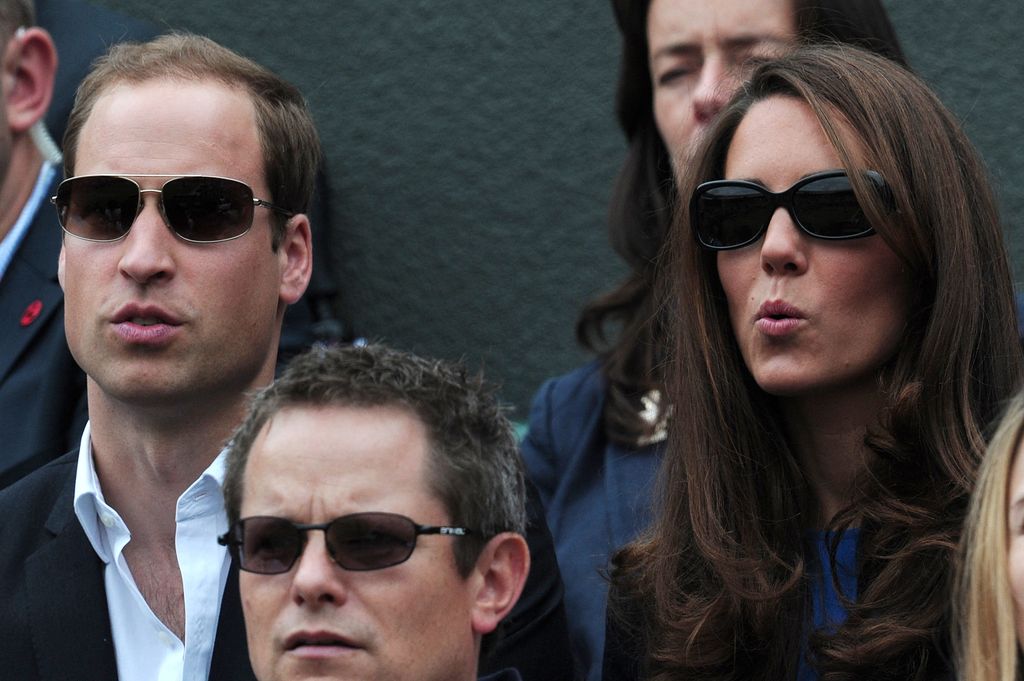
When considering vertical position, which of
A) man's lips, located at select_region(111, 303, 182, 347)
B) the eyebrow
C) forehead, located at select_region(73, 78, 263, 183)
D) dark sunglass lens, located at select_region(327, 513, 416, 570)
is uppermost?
the eyebrow

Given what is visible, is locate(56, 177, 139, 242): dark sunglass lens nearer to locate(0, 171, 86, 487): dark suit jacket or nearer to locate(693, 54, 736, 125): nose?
locate(0, 171, 86, 487): dark suit jacket

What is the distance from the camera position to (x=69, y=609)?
3064 mm

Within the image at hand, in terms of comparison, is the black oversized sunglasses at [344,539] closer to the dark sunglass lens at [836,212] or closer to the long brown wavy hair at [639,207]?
the dark sunglass lens at [836,212]

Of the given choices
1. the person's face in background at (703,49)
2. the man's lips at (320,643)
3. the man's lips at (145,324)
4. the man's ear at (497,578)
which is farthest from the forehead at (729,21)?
the man's lips at (320,643)

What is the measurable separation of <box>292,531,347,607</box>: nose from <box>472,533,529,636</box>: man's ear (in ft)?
0.82

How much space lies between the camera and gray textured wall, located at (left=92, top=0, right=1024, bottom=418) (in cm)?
524

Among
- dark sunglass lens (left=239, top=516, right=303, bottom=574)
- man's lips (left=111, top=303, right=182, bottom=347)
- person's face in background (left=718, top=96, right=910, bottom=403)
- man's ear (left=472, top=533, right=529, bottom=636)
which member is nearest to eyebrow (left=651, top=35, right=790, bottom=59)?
person's face in background (left=718, top=96, right=910, bottom=403)

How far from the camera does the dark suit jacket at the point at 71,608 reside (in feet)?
9.92

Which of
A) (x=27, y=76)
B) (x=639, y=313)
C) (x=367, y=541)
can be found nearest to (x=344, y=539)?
(x=367, y=541)

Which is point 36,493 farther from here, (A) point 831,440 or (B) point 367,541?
(A) point 831,440

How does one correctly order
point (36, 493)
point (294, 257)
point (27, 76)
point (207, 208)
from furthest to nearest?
1. point (27, 76)
2. point (294, 257)
3. point (36, 493)
4. point (207, 208)

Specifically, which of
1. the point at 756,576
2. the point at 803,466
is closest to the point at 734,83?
the point at 803,466

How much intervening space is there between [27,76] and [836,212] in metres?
2.30

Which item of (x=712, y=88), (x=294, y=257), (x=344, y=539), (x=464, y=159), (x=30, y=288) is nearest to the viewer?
(x=344, y=539)
